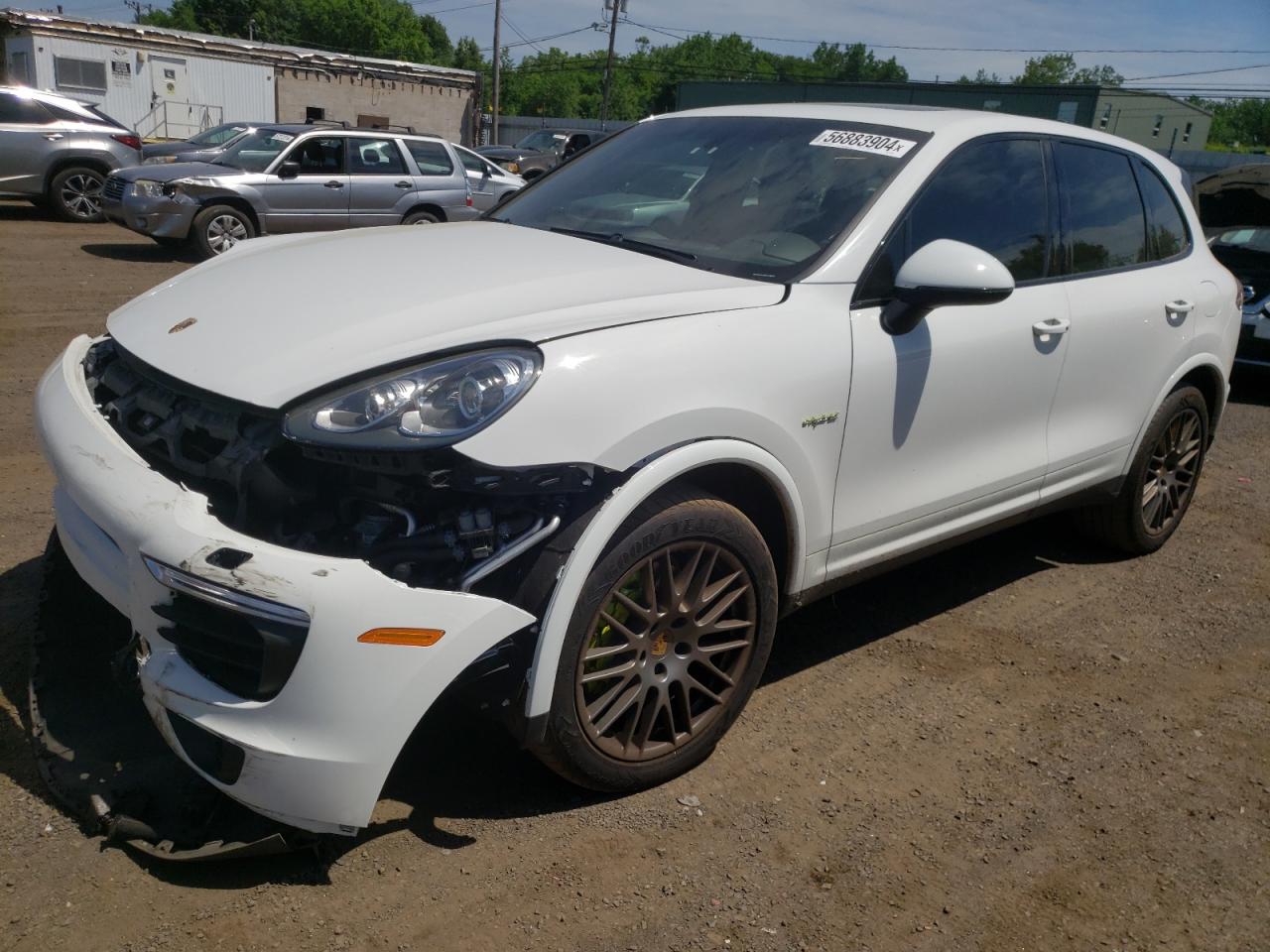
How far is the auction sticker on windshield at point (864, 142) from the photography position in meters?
3.43

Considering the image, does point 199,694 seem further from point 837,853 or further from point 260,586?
point 837,853

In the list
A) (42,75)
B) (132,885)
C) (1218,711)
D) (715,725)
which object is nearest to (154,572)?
(132,885)

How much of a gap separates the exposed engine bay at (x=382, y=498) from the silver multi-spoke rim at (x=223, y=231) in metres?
10.6

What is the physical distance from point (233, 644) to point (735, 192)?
216 centimetres

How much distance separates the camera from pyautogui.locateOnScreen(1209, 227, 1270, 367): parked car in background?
363 inches

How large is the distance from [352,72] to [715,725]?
127 feet

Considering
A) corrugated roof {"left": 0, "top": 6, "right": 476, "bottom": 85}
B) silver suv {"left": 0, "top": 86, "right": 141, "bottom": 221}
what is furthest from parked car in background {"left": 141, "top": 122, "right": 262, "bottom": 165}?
corrugated roof {"left": 0, "top": 6, "right": 476, "bottom": 85}

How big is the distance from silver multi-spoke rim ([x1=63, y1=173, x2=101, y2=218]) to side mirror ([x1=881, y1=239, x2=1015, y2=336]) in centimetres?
1425

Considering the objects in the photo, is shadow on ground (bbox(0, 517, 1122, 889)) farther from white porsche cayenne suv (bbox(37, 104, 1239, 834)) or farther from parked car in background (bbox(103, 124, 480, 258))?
parked car in background (bbox(103, 124, 480, 258))

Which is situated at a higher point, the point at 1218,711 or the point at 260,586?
the point at 260,586

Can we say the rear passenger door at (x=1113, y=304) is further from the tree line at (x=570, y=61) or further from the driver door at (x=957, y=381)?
the tree line at (x=570, y=61)

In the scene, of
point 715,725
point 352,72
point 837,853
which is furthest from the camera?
A: point 352,72

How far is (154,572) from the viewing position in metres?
2.25

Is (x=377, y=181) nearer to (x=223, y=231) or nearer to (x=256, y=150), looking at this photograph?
(x=256, y=150)
